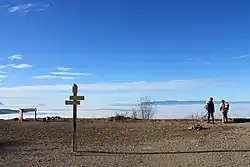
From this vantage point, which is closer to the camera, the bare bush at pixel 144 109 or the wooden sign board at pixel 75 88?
the wooden sign board at pixel 75 88

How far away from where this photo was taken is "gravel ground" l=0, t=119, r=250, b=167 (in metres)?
14.9

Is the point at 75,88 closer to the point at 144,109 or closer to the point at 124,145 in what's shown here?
the point at 124,145

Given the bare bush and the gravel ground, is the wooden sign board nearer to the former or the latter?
→ the gravel ground

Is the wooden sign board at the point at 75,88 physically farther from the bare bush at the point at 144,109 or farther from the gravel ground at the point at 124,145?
the bare bush at the point at 144,109

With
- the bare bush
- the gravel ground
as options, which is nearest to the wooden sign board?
the gravel ground

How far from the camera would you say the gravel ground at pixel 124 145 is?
586 inches

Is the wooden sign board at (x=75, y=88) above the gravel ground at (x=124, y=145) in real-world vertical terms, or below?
above

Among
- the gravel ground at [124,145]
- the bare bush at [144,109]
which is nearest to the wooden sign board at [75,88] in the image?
the gravel ground at [124,145]

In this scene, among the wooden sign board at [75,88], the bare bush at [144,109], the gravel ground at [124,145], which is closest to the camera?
the gravel ground at [124,145]

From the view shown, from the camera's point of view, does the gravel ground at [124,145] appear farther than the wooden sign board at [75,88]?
No

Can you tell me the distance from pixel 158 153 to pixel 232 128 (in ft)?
28.7

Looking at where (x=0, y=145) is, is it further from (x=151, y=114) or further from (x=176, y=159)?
(x=151, y=114)

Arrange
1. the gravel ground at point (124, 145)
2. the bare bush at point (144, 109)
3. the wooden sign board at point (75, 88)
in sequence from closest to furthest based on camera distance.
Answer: the gravel ground at point (124, 145), the wooden sign board at point (75, 88), the bare bush at point (144, 109)

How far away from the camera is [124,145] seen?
19000mm
